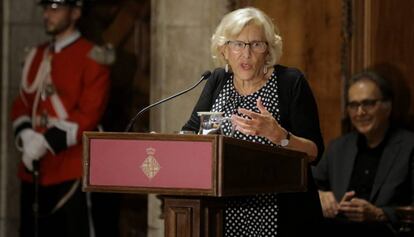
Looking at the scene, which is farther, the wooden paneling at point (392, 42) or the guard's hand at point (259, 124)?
the wooden paneling at point (392, 42)

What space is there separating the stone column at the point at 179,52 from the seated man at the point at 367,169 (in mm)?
977

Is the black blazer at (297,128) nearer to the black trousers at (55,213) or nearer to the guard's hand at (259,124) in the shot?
the guard's hand at (259,124)

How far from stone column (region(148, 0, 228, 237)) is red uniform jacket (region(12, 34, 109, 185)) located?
0.44 m

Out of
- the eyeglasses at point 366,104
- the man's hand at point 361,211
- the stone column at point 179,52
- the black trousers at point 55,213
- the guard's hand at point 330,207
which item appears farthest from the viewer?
the black trousers at point 55,213

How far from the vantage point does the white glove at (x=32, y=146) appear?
22.9 feet

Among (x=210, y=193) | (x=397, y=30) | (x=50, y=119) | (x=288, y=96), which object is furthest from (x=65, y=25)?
(x=210, y=193)

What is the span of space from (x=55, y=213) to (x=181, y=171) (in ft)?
12.5

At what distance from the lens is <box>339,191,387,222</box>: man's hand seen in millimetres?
5555

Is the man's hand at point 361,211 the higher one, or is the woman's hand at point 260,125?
the woman's hand at point 260,125

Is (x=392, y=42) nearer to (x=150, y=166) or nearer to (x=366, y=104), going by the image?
(x=366, y=104)

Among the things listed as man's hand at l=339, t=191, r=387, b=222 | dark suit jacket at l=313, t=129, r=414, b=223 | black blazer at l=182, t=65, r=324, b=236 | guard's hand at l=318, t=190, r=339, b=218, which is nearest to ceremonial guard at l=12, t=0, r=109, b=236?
dark suit jacket at l=313, t=129, r=414, b=223

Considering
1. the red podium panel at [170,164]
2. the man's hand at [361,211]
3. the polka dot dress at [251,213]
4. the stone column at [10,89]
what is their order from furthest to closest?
1. the stone column at [10,89]
2. the man's hand at [361,211]
3. the polka dot dress at [251,213]
4. the red podium panel at [170,164]

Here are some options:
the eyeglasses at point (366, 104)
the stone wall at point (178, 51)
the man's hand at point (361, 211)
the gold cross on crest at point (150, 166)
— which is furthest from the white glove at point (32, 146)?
the gold cross on crest at point (150, 166)

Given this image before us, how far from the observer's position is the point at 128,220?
7648mm
